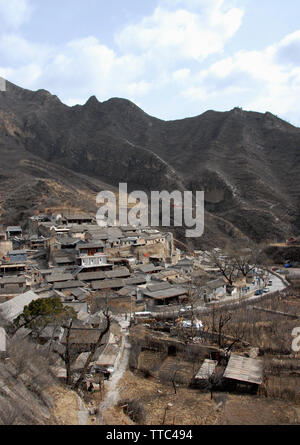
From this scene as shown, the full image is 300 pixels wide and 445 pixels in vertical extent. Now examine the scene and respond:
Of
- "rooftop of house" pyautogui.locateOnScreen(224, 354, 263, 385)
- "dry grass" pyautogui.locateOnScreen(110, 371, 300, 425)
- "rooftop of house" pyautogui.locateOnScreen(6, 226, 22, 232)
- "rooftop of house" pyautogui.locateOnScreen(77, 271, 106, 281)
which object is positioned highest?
"rooftop of house" pyautogui.locateOnScreen(6, 226, 22, 232)

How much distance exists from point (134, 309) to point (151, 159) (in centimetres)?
9067

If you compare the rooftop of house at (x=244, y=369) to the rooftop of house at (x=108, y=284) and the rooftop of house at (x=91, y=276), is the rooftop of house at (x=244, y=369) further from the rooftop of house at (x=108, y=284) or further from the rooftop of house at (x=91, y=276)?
the rooftop of house at (x=91, y=276)

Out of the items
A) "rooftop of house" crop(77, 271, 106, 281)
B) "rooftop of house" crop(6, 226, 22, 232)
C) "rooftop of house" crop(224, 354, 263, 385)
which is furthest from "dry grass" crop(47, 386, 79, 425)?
"rooftop of house" crop(6, 226, 22, 232)

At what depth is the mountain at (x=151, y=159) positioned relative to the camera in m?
75.9

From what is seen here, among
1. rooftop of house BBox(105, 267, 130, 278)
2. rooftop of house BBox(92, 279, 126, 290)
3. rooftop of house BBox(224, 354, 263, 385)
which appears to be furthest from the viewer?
rooftop of house BBox(105, 267, 130, 278)

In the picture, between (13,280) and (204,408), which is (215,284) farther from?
(204,408)

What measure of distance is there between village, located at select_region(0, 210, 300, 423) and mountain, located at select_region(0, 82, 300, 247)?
20302 mm

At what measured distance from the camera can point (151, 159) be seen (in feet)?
375

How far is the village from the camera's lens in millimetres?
15477

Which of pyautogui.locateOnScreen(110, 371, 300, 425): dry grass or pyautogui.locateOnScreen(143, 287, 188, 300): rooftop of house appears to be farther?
pyautogui.locateOnScreen(143, 287, 188, 300): rooftop of house

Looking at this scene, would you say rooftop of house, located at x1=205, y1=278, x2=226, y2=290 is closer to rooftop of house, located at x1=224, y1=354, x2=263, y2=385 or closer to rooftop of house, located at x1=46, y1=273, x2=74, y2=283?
rooftop of house, located at x1=46, y1=273, x2=74, y2=283

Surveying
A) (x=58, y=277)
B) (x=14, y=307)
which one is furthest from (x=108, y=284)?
(x=14, y=307)

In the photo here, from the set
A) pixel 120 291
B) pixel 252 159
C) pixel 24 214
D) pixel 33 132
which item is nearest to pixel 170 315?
pixel 120 291
